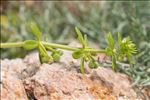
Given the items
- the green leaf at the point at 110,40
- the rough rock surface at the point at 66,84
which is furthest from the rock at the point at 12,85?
the green leaf at the point at 110,40

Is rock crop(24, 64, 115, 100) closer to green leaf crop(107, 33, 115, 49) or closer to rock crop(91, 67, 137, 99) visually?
rock crop(91, 67, 137, 99)

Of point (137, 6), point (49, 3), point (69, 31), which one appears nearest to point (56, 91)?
point (137, 6)

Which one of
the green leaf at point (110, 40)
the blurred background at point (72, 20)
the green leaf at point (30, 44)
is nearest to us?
the green leaf at point (110, 40)

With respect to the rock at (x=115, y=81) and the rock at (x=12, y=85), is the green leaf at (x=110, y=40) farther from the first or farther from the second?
the rock at (x=12, y=85)

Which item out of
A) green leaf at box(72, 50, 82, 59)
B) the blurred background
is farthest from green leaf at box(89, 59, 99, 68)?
the blurred background

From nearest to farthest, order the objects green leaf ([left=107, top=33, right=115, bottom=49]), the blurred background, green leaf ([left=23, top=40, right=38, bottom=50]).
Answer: green leaf ([left=107, top=33, right=115, bottom=49])
green leaf ([left=23, top=40, right=38, bottom=50])
the blurred background

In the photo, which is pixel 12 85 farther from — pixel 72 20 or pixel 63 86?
pixel 72 20
